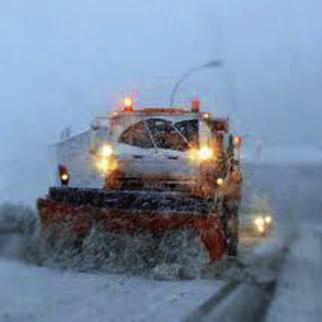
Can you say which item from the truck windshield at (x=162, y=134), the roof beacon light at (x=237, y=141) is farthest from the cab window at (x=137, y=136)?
the roof beacon light at (x=237, y=141)

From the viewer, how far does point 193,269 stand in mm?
13906

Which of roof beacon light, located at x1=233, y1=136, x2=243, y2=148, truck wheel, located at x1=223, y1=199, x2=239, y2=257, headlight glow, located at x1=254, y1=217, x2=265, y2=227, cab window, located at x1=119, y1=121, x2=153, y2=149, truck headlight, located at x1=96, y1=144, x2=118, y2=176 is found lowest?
headlight glow, located at x1=254, y1=217, x2=265, y2=227

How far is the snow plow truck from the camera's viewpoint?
1408 centimetres

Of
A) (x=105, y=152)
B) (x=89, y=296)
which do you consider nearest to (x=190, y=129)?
(x=105, y=152)

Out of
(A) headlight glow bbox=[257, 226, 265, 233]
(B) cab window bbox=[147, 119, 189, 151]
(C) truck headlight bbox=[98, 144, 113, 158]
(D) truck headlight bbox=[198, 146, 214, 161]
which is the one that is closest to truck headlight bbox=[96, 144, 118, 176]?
(C) truck headlight bbox=[98, 144, 113, 158]

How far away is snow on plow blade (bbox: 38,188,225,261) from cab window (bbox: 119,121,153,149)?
1.71 metres

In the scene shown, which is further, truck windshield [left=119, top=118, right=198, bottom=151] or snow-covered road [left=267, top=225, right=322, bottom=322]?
truck windshield [left=119, top=118, right=198, bottom=151]

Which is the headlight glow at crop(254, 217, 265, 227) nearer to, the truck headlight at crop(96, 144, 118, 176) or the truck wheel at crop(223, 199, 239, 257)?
the truck wheel at crop(223, 199, 239, 257)

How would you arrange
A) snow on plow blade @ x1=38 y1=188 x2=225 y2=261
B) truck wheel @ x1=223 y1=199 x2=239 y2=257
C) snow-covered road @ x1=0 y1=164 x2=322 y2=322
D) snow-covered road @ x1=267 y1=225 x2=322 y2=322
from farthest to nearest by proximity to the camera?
truck wheel @ x1=223 y1=199 x2=239 y2=257 → snow on plow blade @ x1=38 y1=188 x2=225 y2=261 → snow-covered road @ x1=267 y1=225 x2=322 y2=322 → snow-covered road @ x1=0 y1=164 x2=322 y2=322

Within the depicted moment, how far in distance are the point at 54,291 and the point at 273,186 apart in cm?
3615

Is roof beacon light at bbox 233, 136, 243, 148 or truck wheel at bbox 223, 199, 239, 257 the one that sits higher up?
roof beacon light at bbox 233, 136, 243, 148

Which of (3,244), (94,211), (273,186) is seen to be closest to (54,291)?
(94,211)

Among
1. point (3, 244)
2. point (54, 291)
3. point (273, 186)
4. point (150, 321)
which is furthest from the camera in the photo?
point (273, 186)

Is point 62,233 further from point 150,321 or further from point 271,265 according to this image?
point 150,321
